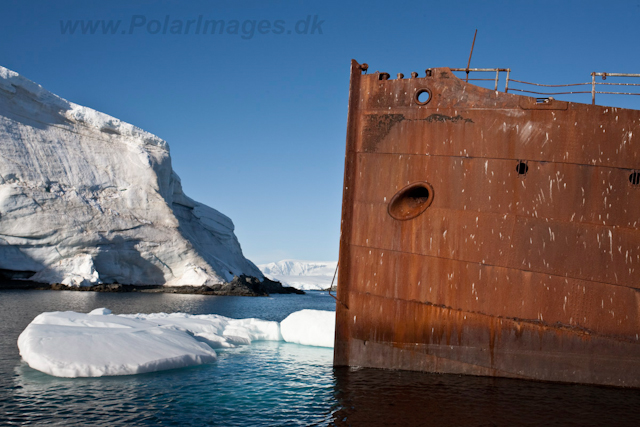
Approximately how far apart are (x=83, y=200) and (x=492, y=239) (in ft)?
132

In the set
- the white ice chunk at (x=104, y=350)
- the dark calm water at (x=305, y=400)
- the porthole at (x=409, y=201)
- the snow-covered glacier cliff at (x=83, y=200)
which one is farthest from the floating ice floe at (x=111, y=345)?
the snow-covered glacier cliff at (x=83, y=200)

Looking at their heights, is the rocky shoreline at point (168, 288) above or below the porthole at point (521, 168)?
below

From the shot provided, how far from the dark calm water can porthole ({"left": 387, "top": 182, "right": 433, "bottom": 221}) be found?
8.22 ft

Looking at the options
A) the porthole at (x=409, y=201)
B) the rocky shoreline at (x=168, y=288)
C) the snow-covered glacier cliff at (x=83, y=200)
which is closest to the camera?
the porthole at (x=409, y=201)

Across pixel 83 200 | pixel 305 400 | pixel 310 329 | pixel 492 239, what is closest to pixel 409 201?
pixel 492 239

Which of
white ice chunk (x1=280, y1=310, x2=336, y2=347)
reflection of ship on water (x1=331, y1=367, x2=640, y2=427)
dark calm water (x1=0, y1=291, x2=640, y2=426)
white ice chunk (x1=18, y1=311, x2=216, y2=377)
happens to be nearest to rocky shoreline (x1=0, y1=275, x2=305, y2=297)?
white ice chunk (x1=280, y1=310, x2=336, y2=347)

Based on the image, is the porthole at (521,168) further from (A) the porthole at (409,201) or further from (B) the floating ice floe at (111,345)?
(B) the floating ice floe at (111,345)

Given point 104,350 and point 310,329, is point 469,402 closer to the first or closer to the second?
point 104,350

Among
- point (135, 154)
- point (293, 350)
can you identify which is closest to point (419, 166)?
point (293, 350)

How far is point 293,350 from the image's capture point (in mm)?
11797

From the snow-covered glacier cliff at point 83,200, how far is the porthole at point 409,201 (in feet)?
115

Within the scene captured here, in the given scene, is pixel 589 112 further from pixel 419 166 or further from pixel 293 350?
pixel 293 350

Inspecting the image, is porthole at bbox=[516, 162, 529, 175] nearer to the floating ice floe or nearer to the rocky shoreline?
the floating ice floe

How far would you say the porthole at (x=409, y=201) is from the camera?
7887mm
